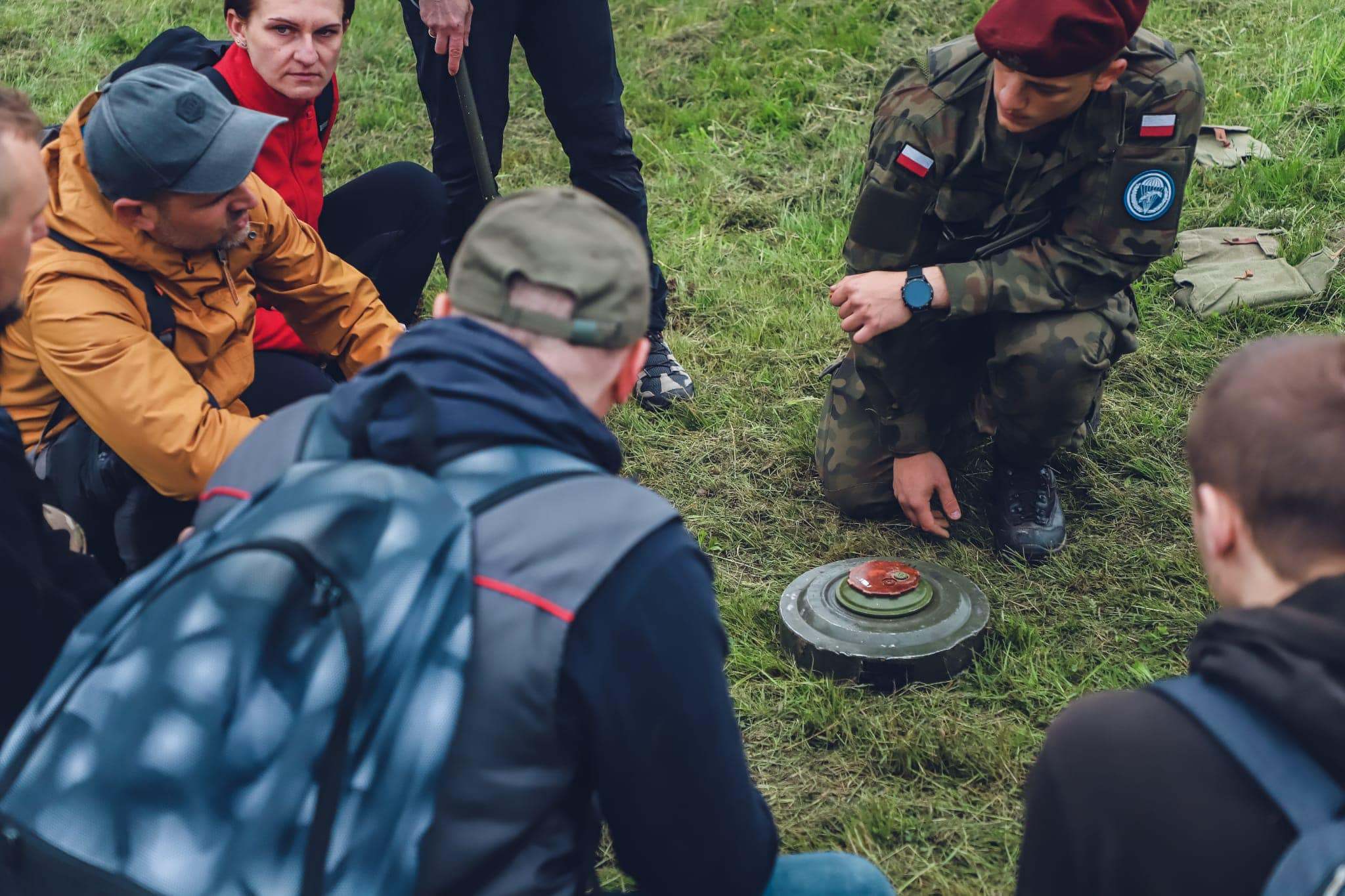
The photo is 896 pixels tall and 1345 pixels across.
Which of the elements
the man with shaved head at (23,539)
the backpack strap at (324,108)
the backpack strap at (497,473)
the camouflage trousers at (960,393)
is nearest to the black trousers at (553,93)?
the backpack strap at (324,108)

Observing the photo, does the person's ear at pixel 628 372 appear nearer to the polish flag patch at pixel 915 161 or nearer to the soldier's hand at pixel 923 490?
the polish flag patch at pixel 915 161

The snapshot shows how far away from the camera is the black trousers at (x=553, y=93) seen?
3.91 m

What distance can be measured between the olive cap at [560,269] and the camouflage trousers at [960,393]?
197 cm

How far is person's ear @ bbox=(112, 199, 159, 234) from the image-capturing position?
2609 millimetres

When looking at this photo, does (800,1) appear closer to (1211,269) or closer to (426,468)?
(1211,269)

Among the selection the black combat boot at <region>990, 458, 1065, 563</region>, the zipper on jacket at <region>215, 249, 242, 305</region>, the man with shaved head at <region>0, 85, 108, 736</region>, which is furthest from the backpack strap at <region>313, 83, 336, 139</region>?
the black combat boot at <region>990, 458, 1065, 563</region>

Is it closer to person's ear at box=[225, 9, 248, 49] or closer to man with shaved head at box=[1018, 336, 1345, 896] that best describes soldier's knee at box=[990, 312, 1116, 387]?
man with shaved head at box=[1018, 336, 1345, 896]

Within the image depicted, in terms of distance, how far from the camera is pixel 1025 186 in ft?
10.8

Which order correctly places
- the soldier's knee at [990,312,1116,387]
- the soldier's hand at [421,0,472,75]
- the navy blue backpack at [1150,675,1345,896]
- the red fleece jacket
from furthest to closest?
the soldier's hand at [421,0,472,75], the red fleece jacket, the soldier's knee at [990,312,1116,387], the navy blue backpack at [1150,675,1345,896]

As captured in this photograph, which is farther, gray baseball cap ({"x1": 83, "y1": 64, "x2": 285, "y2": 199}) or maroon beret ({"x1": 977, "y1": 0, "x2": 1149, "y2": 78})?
maroon beret ({"x1": 977, "y1": 0, "x2": 1149, "y2": 78})

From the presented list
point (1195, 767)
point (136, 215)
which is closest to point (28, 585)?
point (136, 215)

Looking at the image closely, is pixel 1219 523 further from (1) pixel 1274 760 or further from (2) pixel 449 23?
(2) pixel 449 23

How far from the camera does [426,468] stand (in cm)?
136

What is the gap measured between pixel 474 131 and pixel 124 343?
1.62 meters
